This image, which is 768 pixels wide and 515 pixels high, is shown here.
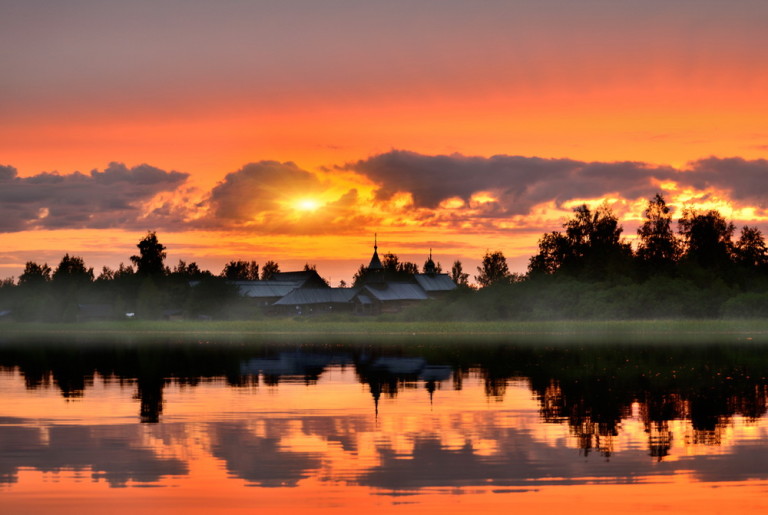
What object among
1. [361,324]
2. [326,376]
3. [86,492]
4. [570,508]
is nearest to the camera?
[570,508]

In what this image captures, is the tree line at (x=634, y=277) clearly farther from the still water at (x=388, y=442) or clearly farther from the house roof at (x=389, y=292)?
the still water at (x=388, y=442)

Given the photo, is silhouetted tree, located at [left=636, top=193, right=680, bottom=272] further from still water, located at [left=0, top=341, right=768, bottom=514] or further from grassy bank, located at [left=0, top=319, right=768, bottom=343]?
still water, located at [left=0, top=341, right=768, bottom=514]

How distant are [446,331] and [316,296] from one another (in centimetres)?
6733

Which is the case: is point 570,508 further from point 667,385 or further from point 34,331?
point 34,331

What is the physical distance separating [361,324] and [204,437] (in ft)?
389

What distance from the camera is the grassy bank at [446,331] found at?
4400 inches

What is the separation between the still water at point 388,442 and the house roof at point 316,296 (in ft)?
446

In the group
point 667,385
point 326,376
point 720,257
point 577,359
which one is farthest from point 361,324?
point 667,385

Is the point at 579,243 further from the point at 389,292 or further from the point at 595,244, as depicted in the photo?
the point at 389,292

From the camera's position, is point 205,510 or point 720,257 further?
point 720,257

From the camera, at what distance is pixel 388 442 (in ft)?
86.5

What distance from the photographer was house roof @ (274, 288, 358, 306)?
623ft

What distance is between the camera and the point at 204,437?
27.6m

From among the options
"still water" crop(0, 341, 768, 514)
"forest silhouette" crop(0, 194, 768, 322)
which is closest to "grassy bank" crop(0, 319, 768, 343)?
"forest silhouette" crop(0, 194, 768, 322)
